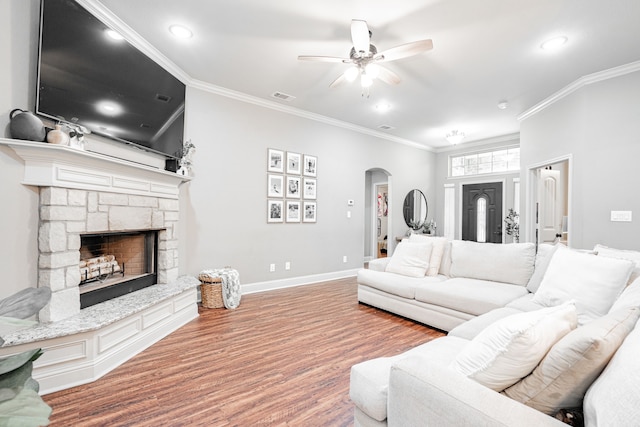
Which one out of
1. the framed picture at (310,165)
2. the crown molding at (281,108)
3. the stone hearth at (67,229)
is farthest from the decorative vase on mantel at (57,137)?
the framed picture at (310,165)

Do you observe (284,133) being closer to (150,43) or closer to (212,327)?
(150,43)

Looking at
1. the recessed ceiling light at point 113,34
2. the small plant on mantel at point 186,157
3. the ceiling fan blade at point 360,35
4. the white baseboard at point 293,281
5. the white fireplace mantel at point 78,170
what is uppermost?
the recessed ceiling light at point 113,34

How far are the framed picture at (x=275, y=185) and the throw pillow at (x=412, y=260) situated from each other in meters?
2.04

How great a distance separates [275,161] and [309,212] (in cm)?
104

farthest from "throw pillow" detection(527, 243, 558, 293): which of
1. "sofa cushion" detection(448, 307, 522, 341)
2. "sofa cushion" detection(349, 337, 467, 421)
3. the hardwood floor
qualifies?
"sofa cushion" detection(349, 337, 467, 421)

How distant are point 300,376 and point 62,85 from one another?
289 cm

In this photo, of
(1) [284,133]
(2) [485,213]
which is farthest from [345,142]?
(2) [485,213]

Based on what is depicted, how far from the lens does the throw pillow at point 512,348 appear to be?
100 cm

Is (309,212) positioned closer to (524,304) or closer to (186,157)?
(186,157)

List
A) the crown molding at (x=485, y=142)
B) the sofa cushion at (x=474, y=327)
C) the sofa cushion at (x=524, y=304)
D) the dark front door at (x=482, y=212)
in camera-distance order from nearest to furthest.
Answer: the sofa cushion at (x=474, y=327) < the sofa cushion at (x=524, y=304) < the crown molding at (x=485, y=142) < the dark front door at (x=482, y=212)

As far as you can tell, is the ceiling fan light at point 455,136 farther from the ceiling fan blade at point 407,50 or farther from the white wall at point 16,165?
the white wall at point 16,165

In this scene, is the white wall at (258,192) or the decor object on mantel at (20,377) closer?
the decor object on mantel at (20,377)

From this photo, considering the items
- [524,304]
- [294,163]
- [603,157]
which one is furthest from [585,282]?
[294,163]

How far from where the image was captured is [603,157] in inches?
139
